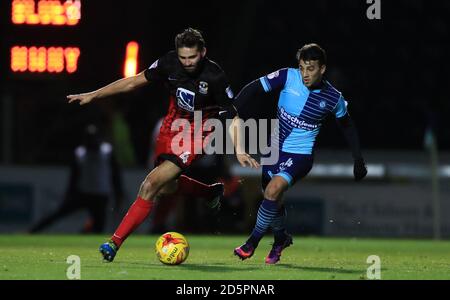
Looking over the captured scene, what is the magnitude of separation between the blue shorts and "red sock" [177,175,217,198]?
3.36ft

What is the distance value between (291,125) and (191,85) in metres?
0.90

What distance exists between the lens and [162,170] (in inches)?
363

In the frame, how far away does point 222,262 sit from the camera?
384 inches

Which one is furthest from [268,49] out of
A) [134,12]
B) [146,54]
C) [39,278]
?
→ [39,278]

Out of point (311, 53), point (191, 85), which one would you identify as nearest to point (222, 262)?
point (191, 85)

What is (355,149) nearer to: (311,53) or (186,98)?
(311,53)

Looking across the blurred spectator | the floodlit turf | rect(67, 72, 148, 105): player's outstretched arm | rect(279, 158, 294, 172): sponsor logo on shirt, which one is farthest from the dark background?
rect(279, 158, 294, 172): sponsor logo on shirt

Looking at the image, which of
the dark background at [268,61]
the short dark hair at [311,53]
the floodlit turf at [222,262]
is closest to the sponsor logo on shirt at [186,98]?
the short dark hair at [311,53]

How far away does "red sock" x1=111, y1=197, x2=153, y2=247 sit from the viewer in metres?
9.17

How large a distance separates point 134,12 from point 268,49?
852 cm

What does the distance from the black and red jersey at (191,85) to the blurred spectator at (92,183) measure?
Answer: 23.4 ft

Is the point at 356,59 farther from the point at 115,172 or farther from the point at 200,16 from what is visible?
the point at 115,172

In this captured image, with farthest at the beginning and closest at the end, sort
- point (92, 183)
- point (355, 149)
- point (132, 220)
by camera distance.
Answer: point (92, 183), point (355, 149), point (132, 220)

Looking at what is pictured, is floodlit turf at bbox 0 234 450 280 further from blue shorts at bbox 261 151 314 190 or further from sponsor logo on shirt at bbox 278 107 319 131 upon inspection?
sponsor logo on shirt at bbox 278 107 319 131
